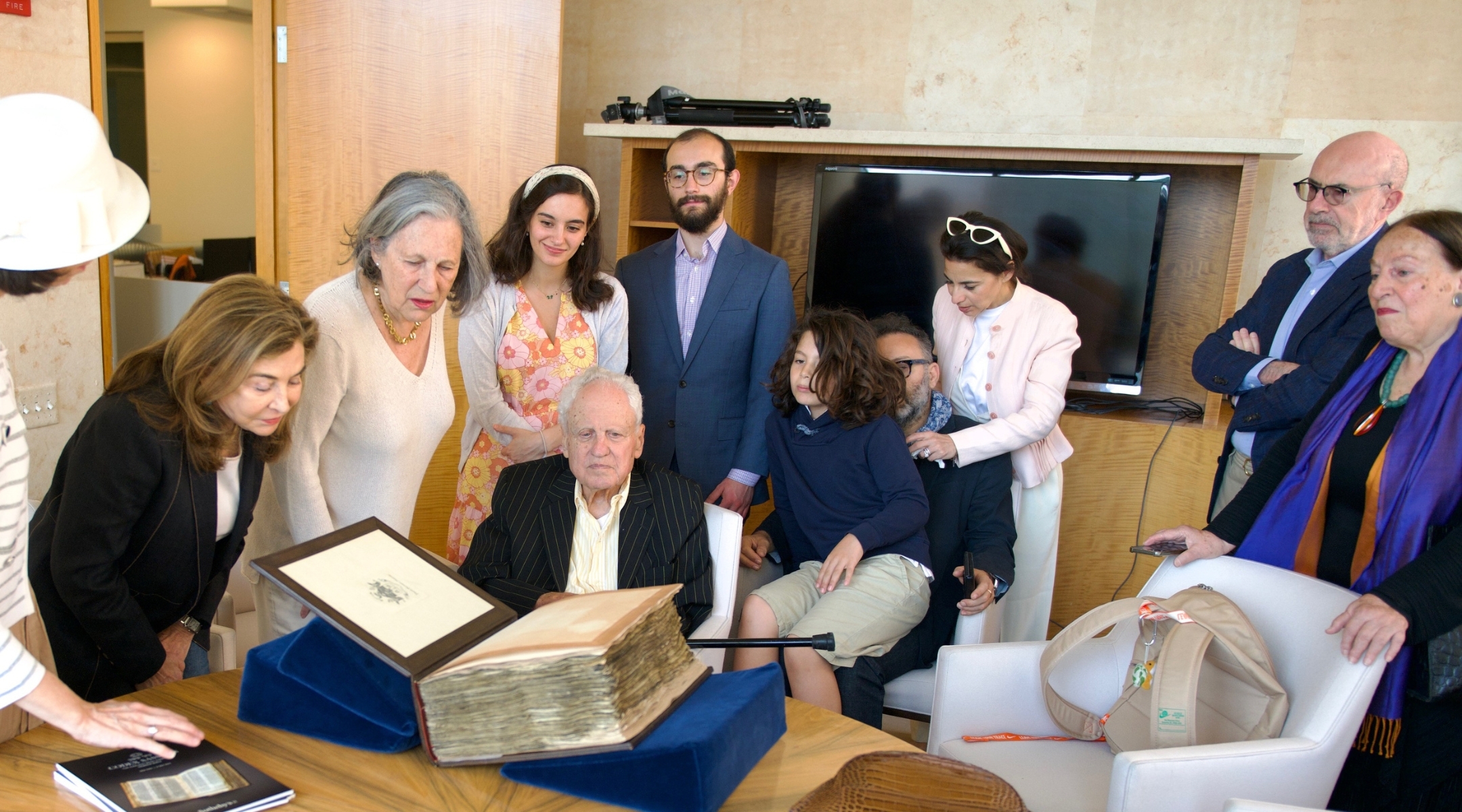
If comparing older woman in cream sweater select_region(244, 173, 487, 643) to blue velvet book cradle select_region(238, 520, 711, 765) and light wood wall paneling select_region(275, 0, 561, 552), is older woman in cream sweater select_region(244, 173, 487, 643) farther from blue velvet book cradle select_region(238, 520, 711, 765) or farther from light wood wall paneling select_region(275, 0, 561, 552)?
light wood wall paneling select_region(275, 0, 561, 552)

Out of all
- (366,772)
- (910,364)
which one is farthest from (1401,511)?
(366,772)

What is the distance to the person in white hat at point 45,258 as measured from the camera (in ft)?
4.06

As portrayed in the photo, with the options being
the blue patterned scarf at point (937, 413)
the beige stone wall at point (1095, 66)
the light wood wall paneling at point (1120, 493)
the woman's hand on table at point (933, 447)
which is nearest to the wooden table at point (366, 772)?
the woman's hand on table at point (933, 447)

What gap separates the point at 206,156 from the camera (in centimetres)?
707

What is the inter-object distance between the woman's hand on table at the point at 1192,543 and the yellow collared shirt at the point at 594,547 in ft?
3.61

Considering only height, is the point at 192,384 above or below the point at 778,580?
above

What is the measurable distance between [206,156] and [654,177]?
431 cm

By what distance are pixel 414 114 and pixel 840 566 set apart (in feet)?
6.92

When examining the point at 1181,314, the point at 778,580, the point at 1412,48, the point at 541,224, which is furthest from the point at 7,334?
the point at 1412,48

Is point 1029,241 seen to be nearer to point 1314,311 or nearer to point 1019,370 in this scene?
point 1019,370

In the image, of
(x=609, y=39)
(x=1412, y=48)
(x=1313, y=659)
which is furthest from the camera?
(x=609, y=39)

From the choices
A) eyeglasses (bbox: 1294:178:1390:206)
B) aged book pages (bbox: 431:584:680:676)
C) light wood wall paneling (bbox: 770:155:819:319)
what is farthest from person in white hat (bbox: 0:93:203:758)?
light wood wall paneling (bbox: 770:155:819:319)

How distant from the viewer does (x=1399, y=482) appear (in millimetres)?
1939

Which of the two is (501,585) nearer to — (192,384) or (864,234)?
(192,384)
